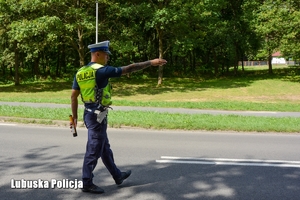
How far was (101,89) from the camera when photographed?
406cm

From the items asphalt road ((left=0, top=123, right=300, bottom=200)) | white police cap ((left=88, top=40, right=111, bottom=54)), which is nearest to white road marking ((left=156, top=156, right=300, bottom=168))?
asphalt road ((left=0, top=123, right=300, bottom=200))

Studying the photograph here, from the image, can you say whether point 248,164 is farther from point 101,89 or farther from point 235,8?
point 235,8

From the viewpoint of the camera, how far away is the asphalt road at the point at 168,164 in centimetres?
429

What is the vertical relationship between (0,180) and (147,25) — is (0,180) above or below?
below

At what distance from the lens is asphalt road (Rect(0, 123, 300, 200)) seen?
4285mm

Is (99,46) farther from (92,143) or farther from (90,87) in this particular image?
(92,143)

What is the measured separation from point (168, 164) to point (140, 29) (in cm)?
2547

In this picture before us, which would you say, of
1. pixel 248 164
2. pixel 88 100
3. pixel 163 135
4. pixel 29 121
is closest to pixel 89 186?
pixel 88 100

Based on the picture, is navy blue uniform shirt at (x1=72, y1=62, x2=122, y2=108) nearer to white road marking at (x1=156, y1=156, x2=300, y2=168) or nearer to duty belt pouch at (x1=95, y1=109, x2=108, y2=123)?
duty belt pouch at (x1=95, y1=109, x2=108, y2=123)

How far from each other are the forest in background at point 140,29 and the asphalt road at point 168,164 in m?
15.6

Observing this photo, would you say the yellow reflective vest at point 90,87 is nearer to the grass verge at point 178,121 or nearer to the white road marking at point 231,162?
the white road marking at point 231,162

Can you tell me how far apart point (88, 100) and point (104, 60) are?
1.88 feet

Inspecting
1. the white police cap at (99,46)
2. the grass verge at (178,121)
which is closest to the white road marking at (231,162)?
the white police cap at (99,46)

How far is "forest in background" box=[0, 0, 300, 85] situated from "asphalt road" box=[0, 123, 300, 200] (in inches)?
615
